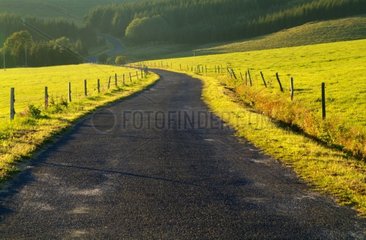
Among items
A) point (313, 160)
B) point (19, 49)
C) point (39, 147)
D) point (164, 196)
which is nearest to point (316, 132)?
point (313, 160)

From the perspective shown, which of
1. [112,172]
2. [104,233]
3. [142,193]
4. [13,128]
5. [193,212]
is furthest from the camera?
[13,128]

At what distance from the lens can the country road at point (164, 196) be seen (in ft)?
21.4

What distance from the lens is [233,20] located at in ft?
647

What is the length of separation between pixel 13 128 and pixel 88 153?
4.82 m

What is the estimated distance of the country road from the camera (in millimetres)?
6527

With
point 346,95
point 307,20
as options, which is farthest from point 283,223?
point 307,20

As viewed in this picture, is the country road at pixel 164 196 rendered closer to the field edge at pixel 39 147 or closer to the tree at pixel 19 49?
the field edge at pixel 39 147

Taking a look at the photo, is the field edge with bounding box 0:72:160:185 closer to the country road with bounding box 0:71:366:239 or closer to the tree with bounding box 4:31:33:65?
the country road with bounding box 0:71:366:239

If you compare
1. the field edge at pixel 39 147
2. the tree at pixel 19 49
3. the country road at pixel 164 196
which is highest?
the tree at pixel 19 49

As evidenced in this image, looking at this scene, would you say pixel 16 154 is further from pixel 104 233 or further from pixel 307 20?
pixel 307 20

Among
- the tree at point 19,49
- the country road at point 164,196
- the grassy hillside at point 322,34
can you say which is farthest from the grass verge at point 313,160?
the tree at point 19,49

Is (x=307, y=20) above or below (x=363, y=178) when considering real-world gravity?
above

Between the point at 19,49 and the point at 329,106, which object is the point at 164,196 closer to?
the point at 329,106

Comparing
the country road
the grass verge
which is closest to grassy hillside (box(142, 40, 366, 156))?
the grass verge
